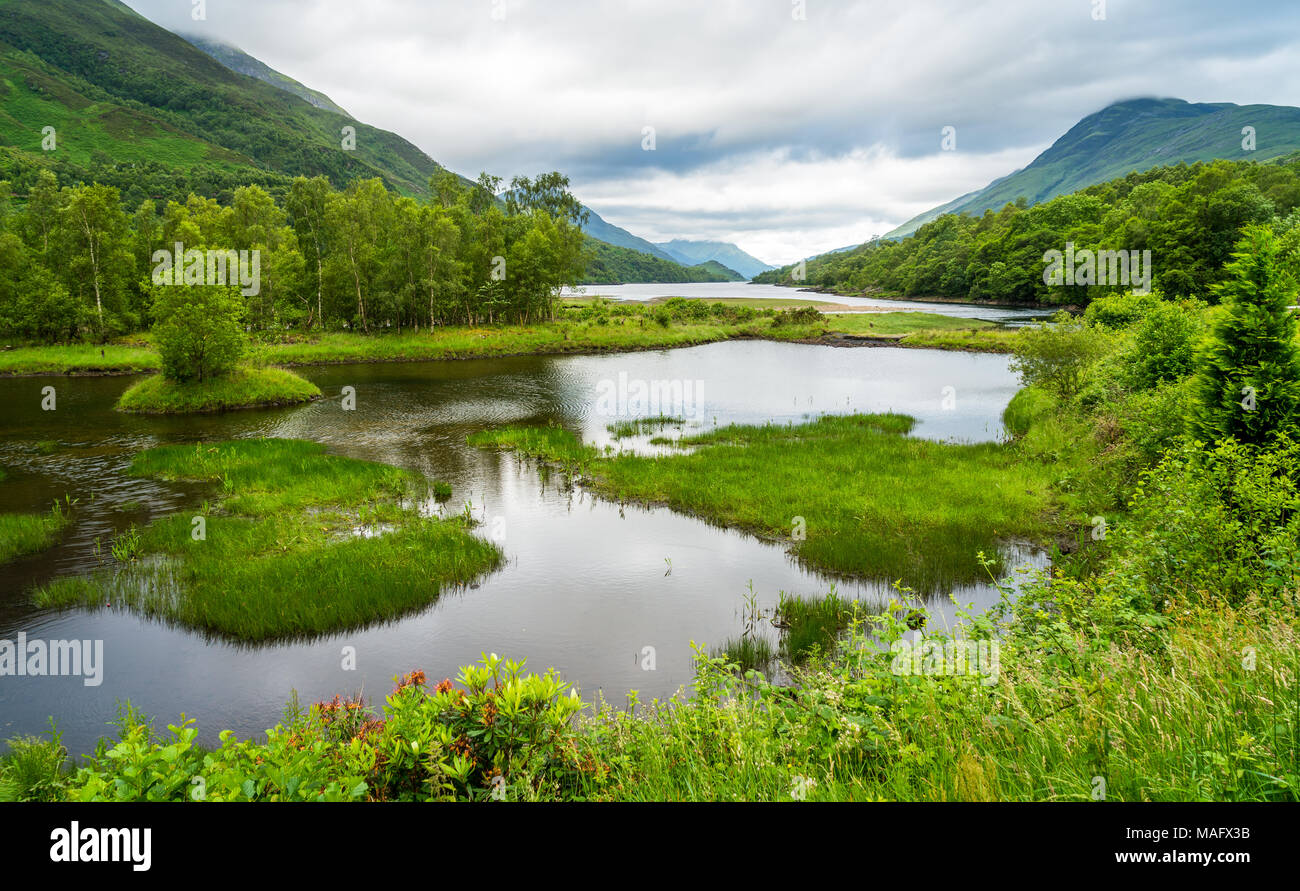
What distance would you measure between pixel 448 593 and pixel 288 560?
4.43 metres

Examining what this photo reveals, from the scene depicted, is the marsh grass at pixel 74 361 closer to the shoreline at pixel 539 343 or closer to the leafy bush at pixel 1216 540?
the shoreline at pixel 539 343

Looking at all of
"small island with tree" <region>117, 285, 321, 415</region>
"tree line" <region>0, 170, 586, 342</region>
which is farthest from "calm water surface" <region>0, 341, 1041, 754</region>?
"tree line" <region>0, 170, 586, 342</region>

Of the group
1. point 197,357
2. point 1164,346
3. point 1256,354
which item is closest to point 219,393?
point 197,357

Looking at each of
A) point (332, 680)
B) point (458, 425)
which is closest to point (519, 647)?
point (332, 680)

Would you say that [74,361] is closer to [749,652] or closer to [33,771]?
[33,771]

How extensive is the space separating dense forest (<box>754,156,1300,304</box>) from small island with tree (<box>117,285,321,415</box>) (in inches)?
1843

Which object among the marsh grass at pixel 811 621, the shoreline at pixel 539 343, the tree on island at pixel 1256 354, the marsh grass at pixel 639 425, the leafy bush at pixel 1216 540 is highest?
the shoreline at pixel 539 343

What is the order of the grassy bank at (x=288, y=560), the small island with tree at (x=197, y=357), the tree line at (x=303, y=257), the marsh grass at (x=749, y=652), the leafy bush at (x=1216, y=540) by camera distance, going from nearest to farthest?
the leafy bush at (x=1216, y=540), the marsh grass at (x=749, y=652), the grassy bank at (x=288, y=560), the small island with tree at (x=197, y=357), the tree line at (x=303, y=257)

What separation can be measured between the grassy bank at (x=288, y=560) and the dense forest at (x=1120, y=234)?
18.7m

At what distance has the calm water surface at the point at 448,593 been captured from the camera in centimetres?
1145

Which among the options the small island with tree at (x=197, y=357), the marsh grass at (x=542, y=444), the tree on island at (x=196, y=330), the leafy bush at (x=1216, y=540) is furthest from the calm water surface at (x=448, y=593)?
the tree on island at (x=196, y=330)

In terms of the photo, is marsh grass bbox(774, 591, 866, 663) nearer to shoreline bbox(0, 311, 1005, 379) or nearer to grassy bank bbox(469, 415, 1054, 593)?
grassy bank bbox(469, 415, 1054, 593)
